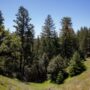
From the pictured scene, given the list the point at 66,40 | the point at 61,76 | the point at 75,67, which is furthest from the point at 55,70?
the point at 66,40

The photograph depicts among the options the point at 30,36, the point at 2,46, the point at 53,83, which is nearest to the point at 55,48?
the point at 30,36

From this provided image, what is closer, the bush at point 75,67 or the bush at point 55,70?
the bush at point 75,67

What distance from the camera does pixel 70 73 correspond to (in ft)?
164

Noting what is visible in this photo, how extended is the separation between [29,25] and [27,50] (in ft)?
19.8

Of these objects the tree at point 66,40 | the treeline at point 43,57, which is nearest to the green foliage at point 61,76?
the treeline at point 43,57

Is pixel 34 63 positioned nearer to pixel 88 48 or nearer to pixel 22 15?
pixel 22 15

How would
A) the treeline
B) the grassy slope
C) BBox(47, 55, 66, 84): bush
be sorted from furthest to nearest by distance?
BBox(47, 55, 66, 84): bush, the treeline, the grassy slope

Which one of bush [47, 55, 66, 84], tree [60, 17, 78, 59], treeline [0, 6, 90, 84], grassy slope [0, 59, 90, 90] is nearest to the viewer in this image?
grassy slope [0, 59, 90, 90]

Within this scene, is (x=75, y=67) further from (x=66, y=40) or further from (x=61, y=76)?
(x=66, y=40)

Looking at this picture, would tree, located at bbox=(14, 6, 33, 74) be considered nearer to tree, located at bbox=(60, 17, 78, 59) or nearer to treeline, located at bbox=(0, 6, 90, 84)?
treeline, located at bbox=(0, 6, 90, 84)

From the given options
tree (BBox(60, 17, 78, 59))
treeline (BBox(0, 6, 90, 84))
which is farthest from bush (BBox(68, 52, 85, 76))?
tree (BBox(60, 17, 78, 59))

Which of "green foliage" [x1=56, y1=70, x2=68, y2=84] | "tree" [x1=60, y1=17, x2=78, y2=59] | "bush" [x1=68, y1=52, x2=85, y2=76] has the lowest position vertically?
"green foliage" [x1=56, y1=70, x2=68, y2=84]

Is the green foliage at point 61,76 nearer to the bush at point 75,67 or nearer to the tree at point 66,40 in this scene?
the bush at point 75,67

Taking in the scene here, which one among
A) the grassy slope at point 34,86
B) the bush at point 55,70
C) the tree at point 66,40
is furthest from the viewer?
the tree at point 66,40
